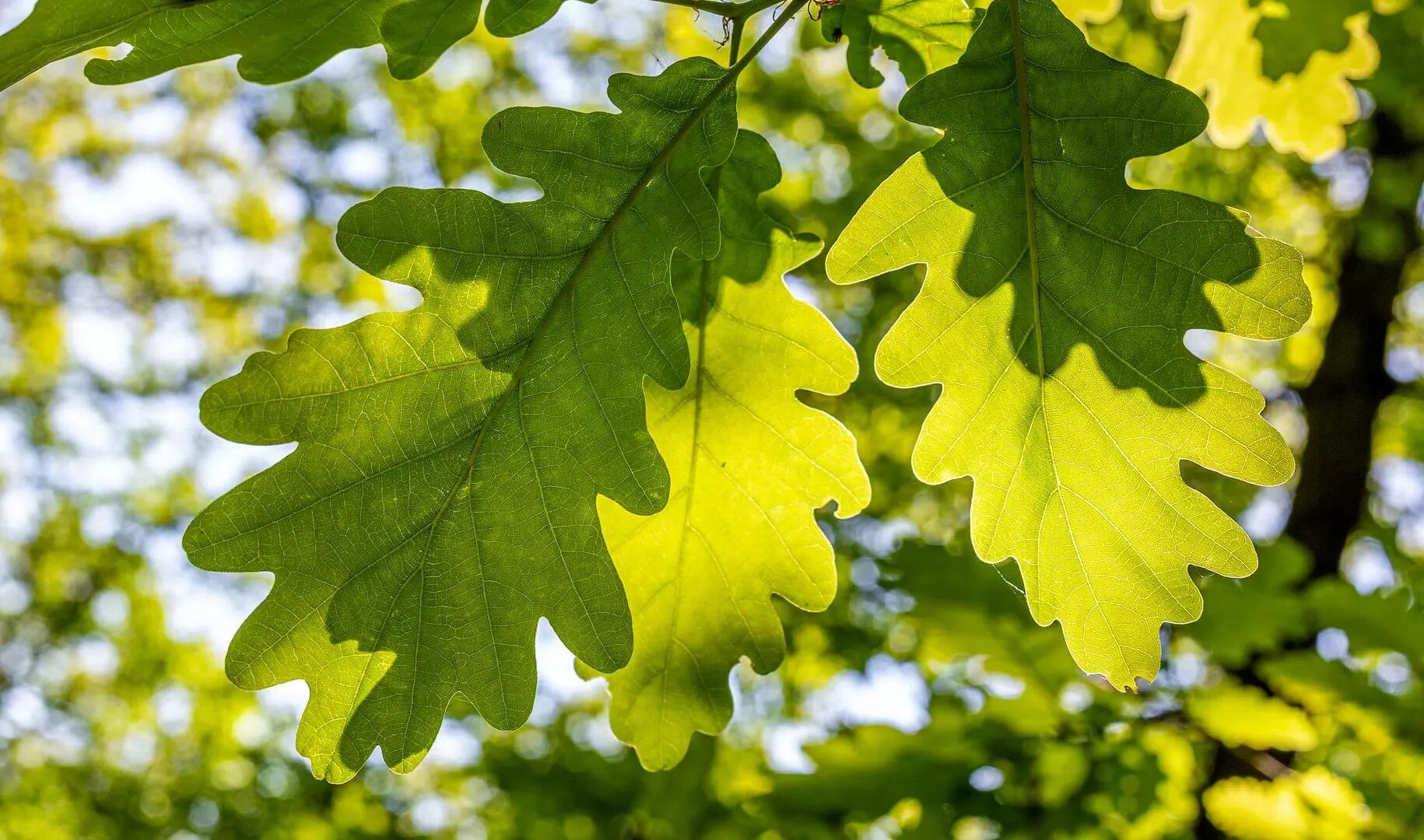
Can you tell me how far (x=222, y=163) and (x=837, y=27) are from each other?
7966mm

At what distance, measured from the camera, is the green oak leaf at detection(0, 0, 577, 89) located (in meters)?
1.26

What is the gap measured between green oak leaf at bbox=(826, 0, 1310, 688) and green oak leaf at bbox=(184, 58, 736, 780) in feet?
0.98

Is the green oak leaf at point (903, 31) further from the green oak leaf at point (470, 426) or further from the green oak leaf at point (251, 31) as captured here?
the green oak leaf at point (251, 31)

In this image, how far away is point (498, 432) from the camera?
1429mm

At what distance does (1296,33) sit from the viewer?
2461 mm

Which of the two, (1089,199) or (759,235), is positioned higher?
(1089,199)

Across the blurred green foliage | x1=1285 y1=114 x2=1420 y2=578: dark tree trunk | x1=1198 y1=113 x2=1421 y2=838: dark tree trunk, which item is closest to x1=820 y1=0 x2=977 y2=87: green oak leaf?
the blurred green foliage

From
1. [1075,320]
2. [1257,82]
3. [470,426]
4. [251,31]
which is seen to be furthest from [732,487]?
[1257,82]

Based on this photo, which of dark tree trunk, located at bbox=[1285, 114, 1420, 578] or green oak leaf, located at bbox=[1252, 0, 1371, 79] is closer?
green oak leaf, located at bbox=[1252, 0, 1371, 79]

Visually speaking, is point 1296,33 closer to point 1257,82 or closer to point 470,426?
point 1257,82

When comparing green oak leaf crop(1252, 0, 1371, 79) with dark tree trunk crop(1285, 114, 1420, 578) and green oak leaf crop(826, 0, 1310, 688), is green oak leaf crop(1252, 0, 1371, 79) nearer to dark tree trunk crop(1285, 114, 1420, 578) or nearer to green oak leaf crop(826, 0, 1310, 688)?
green oak leaf crop(826, 0, 1310, 688)

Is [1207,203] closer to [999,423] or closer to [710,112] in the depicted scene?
[999,423]

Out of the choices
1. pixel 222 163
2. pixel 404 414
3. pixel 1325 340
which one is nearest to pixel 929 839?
pixel 404 414

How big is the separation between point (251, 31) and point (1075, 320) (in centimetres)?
118
